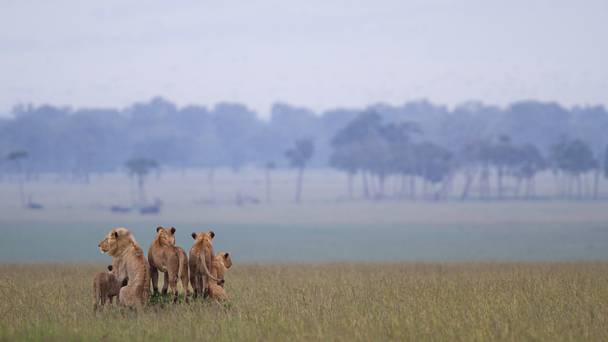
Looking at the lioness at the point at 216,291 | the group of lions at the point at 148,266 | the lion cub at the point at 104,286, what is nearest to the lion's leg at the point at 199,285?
the group of lions at the point at 148,266

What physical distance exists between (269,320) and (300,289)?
3811 mm

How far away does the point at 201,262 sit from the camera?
41.7ft

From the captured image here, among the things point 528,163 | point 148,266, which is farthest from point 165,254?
point 528,163

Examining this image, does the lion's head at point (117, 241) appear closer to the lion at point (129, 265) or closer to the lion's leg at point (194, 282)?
the lion at point (129, 265)

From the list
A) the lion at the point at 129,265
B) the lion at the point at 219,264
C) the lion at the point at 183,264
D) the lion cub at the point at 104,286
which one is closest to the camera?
the lion at the point at 129,265

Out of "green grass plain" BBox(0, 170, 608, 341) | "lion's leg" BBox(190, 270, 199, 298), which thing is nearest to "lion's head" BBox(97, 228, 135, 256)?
"green grass plain" BBox(0, 170, 608, 341)

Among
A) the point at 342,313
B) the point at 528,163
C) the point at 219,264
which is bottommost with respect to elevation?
the point at 342,313

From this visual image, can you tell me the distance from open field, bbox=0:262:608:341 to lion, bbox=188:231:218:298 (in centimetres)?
28

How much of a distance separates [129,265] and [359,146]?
92971 millimetres

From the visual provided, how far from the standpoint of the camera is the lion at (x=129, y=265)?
12352 mm

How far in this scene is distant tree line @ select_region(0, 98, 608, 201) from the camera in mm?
97938

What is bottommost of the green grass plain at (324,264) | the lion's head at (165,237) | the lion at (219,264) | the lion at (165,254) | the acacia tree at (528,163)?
the green grass plain at (324,264)

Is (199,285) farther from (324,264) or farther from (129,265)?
(324,264)

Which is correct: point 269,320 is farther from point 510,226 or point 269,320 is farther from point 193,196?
point 193,196
